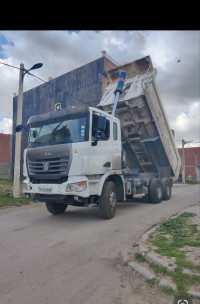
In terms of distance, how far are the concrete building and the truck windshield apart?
1172 centimetres

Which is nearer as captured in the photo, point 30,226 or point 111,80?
point 30,226

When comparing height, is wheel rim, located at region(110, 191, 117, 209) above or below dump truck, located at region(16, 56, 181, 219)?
below

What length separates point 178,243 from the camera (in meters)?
4.05

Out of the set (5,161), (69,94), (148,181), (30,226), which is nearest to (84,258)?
(30,226)

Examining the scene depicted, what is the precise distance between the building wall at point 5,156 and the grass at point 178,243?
22286mm

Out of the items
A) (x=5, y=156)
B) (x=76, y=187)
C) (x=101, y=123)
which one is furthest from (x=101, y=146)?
(x=5, y=156)

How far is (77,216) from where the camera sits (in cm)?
708

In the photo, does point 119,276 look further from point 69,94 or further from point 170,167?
point 69,94

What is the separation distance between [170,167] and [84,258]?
24.2ft

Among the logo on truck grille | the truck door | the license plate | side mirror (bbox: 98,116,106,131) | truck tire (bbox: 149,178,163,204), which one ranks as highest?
side mirror (bbox: 98,116,106,131)

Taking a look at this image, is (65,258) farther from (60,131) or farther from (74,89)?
(74,89)

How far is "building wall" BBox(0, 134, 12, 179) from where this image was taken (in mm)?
25250

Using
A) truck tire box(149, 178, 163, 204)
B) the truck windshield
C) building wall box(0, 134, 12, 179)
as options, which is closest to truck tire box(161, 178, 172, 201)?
truck tire box(149, 178, 163, 204)

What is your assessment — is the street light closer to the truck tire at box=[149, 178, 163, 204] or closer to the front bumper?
the front bumper
